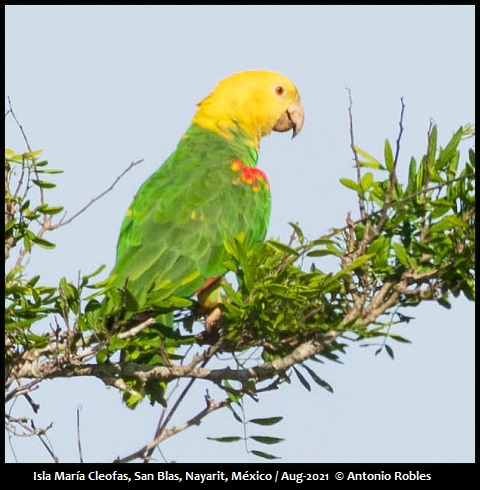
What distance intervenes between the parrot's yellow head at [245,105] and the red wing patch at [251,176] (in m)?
0.51

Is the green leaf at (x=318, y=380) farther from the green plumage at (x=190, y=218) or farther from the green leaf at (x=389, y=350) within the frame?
the green plumage at (x=190, y=218)

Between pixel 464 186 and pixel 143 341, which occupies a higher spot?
pixel 464 186

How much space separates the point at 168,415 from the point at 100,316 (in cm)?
58

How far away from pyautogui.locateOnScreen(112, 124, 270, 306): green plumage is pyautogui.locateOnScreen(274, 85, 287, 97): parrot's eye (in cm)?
64

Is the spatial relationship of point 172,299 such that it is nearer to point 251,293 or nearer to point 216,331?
point 251,293

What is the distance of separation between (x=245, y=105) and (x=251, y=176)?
A: 0.84 m

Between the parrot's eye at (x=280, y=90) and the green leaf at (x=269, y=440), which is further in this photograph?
the parrot's eye at (x=280, y=90)

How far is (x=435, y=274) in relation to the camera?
128 inches

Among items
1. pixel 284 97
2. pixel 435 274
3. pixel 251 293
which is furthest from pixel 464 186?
pixel 284 97

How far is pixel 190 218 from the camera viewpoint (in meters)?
4.35

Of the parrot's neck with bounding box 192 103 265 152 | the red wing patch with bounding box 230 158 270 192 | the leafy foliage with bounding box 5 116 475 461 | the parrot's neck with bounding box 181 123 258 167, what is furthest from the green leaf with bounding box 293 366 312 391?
the parrot's neck with bounding box 192 103 265 152

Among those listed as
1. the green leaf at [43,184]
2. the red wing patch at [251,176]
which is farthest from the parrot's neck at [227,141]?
the green leaf at [43,184]

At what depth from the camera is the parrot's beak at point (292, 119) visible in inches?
226

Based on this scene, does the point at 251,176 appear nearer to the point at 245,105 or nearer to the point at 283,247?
the point at 245,105
